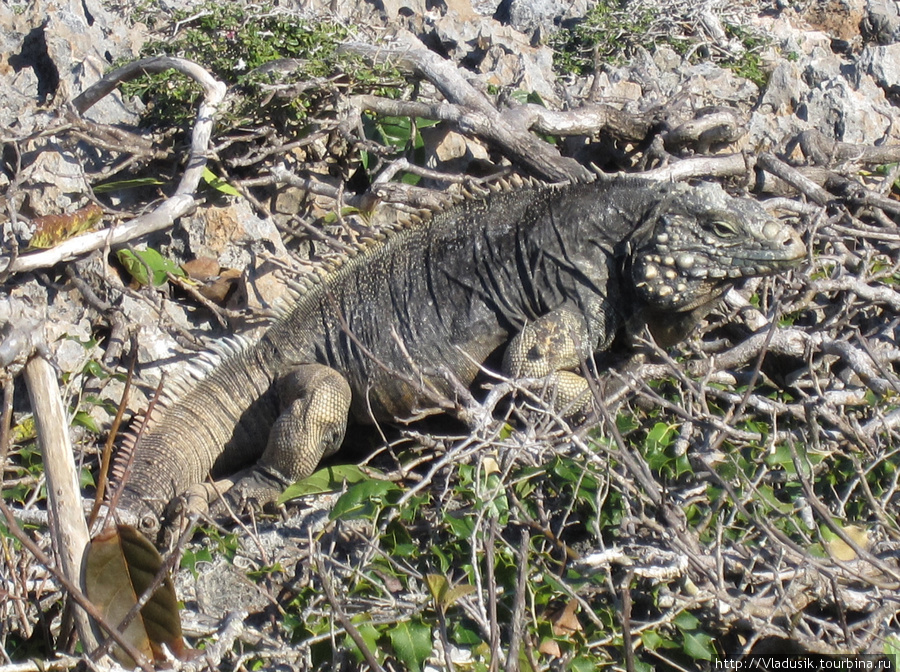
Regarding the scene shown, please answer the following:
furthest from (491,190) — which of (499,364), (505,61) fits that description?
(505,61)

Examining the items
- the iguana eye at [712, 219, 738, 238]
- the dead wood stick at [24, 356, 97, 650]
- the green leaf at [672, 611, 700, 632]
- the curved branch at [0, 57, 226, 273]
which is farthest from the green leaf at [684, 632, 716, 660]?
the curved branch at [0, 57, 226, 273]

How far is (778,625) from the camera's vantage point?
97.7 inches

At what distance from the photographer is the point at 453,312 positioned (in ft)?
11.7

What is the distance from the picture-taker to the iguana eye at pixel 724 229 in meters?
3.23

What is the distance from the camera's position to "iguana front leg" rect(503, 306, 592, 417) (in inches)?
129

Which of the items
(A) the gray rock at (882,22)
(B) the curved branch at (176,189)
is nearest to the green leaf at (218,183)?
(B) the curved branch at (176,189)

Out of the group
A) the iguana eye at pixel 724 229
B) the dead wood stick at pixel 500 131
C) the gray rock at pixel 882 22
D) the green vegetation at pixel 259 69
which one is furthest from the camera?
the gray rock at pixel 882 22

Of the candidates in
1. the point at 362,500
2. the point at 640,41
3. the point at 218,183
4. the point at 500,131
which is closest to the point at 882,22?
the point at 640,41

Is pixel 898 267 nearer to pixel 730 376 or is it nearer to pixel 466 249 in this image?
pixel 730 376

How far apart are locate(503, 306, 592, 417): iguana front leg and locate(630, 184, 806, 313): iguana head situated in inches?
11.1

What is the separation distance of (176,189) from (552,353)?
192 cm

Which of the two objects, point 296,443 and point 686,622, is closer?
point 686,622

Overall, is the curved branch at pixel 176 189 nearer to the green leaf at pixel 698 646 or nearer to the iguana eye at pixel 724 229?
the iguana eye at pixel 724 229

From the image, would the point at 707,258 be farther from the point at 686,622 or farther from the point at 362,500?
the point at 362,500
